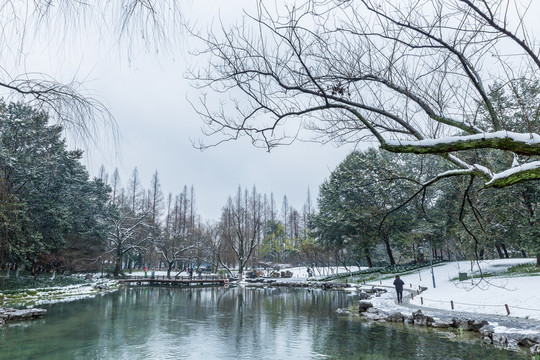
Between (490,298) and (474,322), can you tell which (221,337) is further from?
(490,298)

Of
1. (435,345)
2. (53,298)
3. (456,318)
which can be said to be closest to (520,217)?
(456,318)

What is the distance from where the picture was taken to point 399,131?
5145 mm

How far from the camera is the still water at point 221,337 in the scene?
30.1ft

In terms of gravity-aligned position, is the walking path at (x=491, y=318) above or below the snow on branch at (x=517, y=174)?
below

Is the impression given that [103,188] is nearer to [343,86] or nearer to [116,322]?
[116,322]

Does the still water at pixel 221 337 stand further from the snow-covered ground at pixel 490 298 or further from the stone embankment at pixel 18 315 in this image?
the snow-covered ground at pixel 490 298

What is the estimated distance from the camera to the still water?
361 inches

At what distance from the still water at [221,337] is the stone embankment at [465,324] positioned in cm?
52

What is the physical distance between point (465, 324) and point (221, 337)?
8.40m

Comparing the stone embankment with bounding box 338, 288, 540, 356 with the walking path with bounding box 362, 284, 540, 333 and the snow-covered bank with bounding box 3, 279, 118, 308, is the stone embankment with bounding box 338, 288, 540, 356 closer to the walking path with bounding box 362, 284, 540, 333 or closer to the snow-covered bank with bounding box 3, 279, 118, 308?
the walking path with bounding box 362, 284, 540, 333

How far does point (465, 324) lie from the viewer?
40.0 feet

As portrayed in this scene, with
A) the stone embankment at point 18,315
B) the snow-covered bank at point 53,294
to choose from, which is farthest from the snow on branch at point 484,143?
the snow-covered bank at point 53,294

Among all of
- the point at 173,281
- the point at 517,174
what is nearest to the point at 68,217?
the point at 173,281

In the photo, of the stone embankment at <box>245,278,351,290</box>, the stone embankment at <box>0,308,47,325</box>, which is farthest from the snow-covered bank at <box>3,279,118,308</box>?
the stone embankment at <box>245,278,351,290</box>
